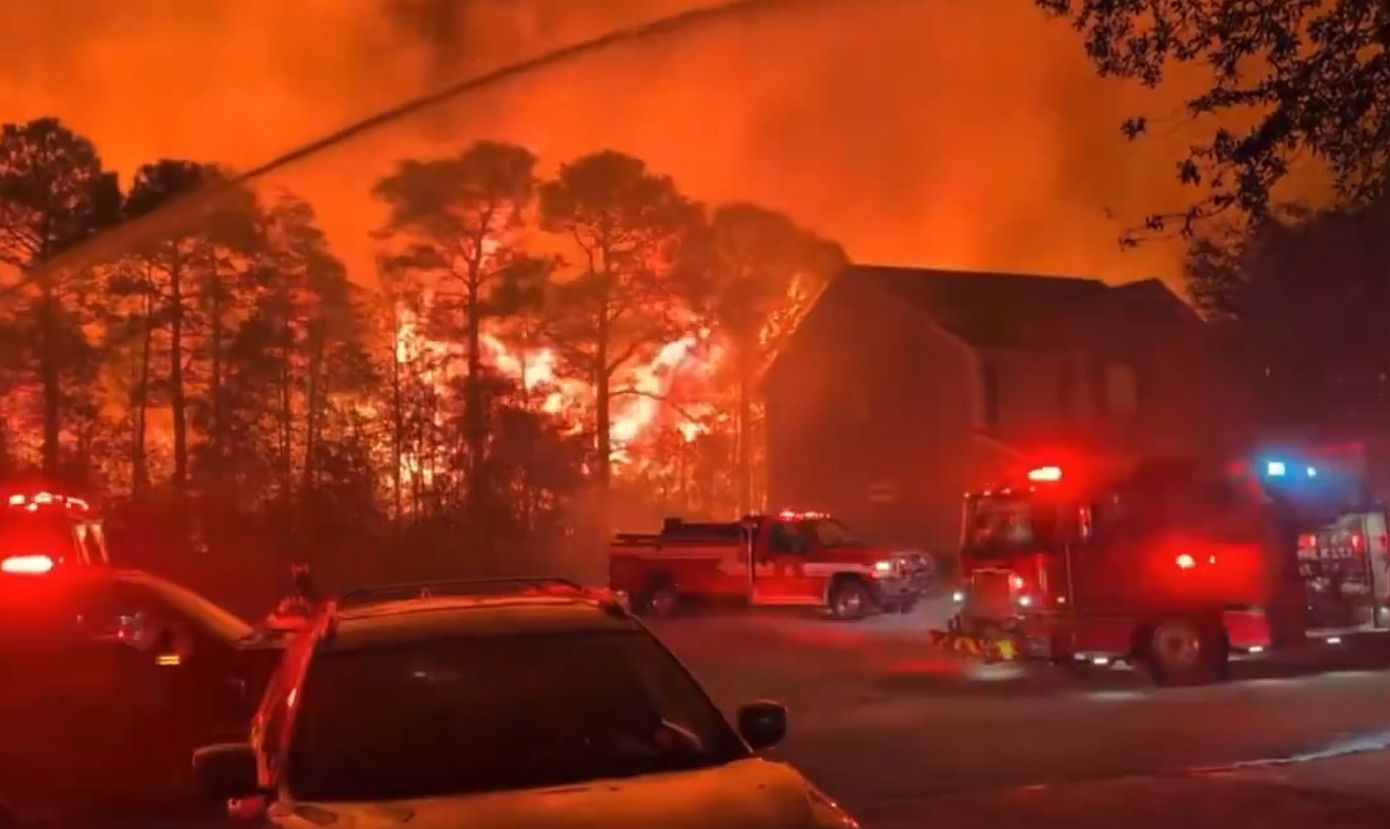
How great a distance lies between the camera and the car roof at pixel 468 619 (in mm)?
5434

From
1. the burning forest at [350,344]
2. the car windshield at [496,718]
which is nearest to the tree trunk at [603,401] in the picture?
the burning forest at [350,344]

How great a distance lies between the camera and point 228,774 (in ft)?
17.0

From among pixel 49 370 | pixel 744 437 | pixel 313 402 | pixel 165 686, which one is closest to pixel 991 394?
pixel 744 437

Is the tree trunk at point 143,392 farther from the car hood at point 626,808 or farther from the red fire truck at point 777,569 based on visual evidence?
the car hood at point 626,808

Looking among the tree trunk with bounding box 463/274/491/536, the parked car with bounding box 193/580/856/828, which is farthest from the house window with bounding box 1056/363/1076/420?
the parked car with bounding box 193/580/856/828

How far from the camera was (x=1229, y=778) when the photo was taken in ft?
34.3

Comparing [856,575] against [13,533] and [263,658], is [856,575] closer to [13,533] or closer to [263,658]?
[13,533]

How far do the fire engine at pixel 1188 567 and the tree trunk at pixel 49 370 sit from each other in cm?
2057

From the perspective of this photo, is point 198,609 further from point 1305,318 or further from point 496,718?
point 1305,318

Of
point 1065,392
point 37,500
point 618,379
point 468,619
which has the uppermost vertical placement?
point 618,379

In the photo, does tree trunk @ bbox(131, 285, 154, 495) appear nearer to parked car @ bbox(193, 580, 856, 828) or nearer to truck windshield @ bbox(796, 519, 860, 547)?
truck windshield @ bbox(796, 519, 860, 547)

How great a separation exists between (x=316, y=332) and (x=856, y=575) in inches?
500

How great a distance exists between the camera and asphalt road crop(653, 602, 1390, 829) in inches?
414

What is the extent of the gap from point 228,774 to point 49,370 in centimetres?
2839
